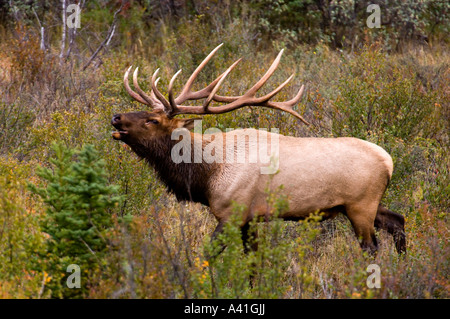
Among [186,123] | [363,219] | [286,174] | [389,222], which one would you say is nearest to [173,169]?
[186,123]

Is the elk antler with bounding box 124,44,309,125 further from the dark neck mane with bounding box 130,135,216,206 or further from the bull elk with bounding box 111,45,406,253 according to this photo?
the dark neck mane with bounding box 130,135,216,206

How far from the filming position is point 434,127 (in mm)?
7730

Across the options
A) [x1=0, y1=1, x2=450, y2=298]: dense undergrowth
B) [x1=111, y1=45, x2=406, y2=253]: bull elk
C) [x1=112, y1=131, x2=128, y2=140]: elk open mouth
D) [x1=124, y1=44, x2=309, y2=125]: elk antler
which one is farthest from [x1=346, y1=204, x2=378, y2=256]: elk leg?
[x1=112, y1=131, x2=128, y2=140]: elk open mouth

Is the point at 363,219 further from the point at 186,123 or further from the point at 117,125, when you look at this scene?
the point at 117,125

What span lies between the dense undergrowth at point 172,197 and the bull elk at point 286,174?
251 millimetres

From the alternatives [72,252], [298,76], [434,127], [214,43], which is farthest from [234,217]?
[214,43]

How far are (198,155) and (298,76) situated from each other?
469cm

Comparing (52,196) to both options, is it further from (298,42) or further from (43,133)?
(298,42)

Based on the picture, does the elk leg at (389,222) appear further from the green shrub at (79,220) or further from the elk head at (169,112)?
the green shrub at (79,220)

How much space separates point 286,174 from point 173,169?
→ 106 centimetres

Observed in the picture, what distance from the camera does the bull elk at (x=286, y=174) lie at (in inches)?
Result: 204

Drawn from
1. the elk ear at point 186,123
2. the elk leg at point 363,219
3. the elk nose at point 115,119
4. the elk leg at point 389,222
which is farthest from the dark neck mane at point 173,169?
the elk leg at point 389,222

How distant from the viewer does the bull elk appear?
519 centimetres

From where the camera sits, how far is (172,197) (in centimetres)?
662
